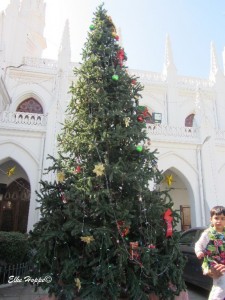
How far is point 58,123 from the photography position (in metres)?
12.6

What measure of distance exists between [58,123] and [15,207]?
5.16m

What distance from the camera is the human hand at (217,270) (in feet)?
9.65

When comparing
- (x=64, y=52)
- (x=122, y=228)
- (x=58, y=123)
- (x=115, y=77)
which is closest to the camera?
(x=122, y=228)

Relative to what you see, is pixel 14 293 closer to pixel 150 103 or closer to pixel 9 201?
pixel 9 201

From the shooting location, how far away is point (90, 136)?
4805mm

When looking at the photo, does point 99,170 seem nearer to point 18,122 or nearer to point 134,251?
point 134,251

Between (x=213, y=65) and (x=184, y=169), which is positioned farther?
(x=213, y=65)

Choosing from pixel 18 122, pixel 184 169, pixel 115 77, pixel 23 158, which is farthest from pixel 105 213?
pixel 184 169

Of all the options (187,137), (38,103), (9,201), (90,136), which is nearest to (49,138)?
(9,201)

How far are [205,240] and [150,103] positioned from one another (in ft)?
51.5

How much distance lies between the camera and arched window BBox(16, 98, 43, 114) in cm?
1667

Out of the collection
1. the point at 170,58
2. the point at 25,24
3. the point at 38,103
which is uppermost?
the point at 25,24

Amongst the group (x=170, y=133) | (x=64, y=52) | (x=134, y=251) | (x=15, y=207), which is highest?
(x=64, y=52)

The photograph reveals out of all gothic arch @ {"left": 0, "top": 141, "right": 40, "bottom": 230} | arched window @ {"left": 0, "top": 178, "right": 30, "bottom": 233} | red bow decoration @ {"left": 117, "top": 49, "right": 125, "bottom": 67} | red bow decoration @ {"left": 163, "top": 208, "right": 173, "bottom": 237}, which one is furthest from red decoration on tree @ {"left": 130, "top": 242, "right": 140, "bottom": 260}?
arched window @ {"left": 0, "top": 178, "right": 30, "bottom": 233}
